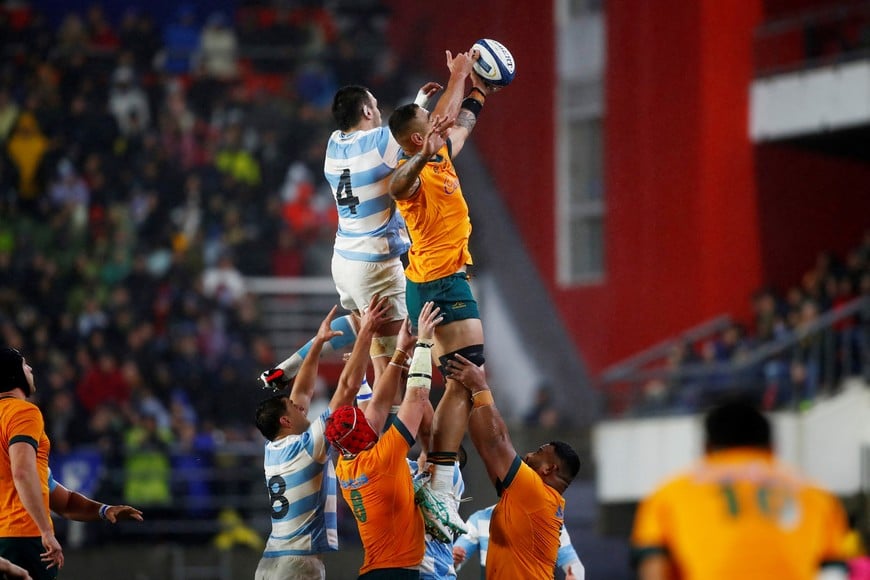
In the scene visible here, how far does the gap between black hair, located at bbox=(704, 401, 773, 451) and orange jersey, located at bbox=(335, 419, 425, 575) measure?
3058 mm

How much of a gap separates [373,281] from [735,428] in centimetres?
456

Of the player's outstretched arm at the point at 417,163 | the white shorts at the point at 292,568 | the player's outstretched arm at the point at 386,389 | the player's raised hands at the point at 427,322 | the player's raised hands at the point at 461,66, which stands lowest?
the white shorts at the point at 292,568

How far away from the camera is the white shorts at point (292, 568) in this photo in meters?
9.38

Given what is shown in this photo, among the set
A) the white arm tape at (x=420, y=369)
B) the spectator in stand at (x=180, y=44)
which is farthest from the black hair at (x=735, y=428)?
the spectator in stand at (x=180, y=44)

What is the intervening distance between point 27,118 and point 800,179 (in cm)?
1103

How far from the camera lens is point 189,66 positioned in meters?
26.0

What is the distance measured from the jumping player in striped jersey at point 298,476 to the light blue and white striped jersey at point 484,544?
1.32 metres

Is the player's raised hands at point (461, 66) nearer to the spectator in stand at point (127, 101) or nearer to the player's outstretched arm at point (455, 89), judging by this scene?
the player's outstretched arm at point (455, 89)

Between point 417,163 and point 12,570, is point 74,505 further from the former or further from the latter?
point 417,163

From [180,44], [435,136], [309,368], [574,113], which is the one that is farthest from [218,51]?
[435,136]

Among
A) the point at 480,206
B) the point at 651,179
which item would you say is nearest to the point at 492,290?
the point at 480,206

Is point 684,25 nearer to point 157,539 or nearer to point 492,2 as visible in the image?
point 492,2

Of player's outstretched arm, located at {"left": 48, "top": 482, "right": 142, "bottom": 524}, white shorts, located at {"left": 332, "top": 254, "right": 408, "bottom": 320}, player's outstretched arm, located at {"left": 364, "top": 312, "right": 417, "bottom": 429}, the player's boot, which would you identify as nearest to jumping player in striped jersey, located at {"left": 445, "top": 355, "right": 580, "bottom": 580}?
the player's boot

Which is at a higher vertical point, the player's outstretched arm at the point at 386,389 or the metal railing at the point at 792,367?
the player's outstretched arm at the point at 386,389
